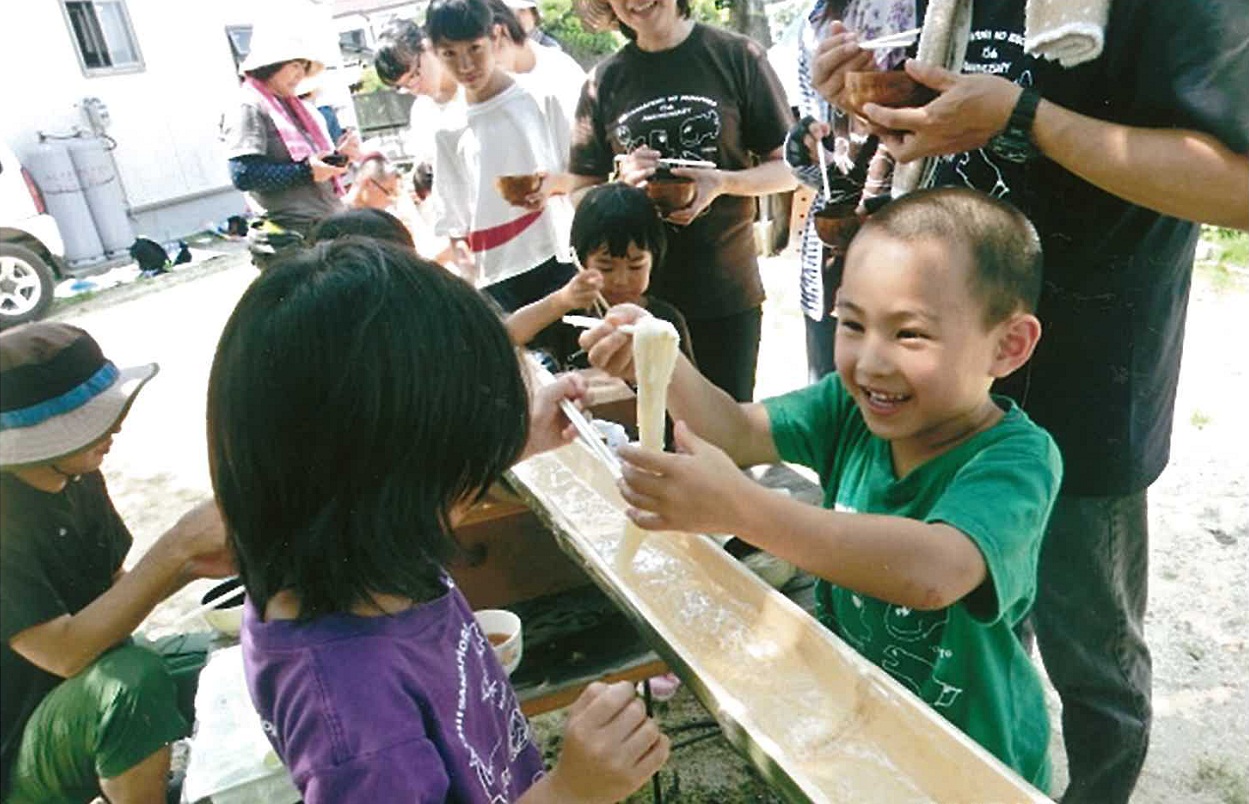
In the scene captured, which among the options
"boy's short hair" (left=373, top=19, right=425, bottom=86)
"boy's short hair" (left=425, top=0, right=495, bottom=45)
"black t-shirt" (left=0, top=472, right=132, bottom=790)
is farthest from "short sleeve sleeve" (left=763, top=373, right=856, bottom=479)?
"boy's short hair" (left=373, top=19, right=425, bottom=86)

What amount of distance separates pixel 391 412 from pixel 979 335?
963 millimetres

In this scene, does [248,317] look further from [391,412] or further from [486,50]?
[486,50]

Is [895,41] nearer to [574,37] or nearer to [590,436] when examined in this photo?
[590,436]

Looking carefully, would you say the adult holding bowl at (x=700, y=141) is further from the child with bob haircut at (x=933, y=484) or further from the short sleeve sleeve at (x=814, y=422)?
the child with bob haircut at (x=933, y=484)

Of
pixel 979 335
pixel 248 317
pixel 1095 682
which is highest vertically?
pixel 248 317

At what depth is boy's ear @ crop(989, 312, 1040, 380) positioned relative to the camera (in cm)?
151

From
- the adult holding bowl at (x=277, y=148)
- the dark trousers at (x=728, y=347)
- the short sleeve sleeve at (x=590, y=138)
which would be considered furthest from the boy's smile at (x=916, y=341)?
the adult holding bowl at (x=277, y=148)

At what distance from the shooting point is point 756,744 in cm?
142

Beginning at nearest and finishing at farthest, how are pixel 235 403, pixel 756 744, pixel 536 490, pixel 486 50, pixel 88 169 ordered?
pixel 235 403 < pixel 756 744 < pixel 536 490 < pixel 486 50 < pixel 88 169

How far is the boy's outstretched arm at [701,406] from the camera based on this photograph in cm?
185

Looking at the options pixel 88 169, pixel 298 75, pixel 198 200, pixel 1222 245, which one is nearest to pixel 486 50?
pixel 298 75

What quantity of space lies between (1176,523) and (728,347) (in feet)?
7.16

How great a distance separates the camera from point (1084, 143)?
1.54 metres

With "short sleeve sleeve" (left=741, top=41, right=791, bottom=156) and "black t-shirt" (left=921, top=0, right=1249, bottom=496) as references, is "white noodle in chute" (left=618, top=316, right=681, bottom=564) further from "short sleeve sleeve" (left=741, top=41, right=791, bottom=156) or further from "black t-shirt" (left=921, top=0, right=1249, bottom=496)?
"short sleeve sleeve" (left=741, top=41, right=791, bottom=156)
